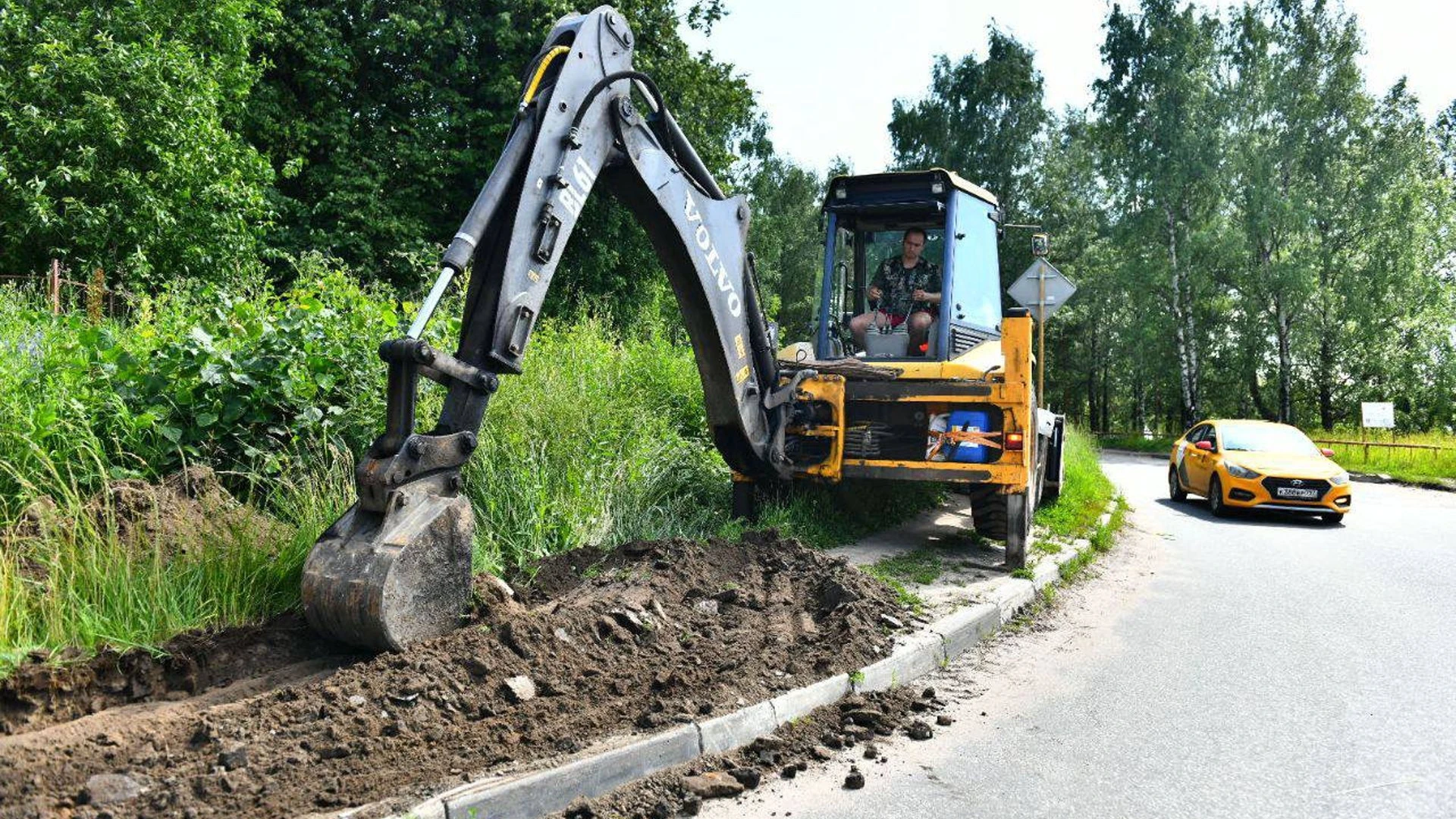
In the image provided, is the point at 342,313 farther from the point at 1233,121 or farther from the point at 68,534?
the point at 1233,121

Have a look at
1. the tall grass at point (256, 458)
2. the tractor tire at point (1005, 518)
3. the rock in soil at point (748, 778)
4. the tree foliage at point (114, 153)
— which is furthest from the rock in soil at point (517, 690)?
the tree foliage at point (114, 153)

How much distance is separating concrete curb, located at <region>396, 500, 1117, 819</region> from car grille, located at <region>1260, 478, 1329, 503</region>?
8881mm

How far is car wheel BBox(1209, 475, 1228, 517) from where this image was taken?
44.5 ft

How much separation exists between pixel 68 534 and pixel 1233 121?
35.0m

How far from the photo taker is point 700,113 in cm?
2167

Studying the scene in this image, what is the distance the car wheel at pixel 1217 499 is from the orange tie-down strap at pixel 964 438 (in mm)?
8096

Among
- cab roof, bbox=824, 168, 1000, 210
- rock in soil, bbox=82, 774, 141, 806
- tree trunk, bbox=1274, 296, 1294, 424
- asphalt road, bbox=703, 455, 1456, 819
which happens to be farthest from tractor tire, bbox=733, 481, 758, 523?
tree trunk, bbox=1274, 296, 1294, 424

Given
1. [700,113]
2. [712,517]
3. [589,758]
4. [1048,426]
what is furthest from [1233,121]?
[589,758]

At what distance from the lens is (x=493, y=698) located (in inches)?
147

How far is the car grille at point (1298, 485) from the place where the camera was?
1257 centimetres

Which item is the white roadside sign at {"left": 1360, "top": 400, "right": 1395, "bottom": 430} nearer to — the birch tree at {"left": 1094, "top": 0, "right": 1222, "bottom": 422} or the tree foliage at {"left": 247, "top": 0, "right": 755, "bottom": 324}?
the birch tree at {"left": 1094, "top": 0, "right": 1222, "bottom": 422}

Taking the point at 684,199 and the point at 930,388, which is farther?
the point at 930,388

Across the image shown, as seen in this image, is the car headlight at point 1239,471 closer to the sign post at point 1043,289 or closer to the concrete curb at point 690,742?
the sign post at point 1043,289

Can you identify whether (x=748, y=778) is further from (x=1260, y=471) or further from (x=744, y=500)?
(x=1260, y=471)
